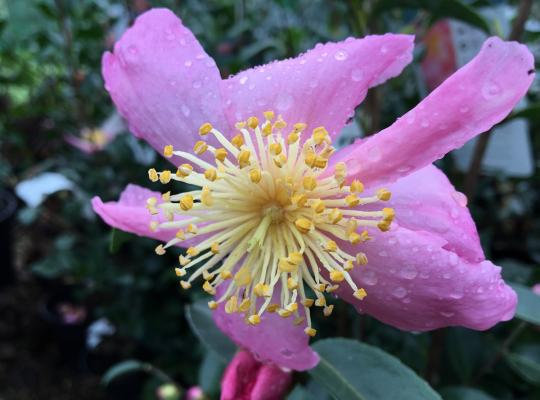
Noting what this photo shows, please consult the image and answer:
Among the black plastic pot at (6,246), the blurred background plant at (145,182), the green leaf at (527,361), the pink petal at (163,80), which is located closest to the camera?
the pink petal at (163,80)

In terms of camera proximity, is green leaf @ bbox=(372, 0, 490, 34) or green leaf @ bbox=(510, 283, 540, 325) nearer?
green leaf @ bbox=(510, 283, 540, 325)

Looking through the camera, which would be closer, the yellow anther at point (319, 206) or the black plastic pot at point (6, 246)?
the yellow anther at point (319, 206)

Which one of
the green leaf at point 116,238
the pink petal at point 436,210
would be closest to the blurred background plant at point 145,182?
the green leaf at point 116,238

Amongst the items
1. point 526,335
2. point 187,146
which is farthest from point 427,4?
point 526,335

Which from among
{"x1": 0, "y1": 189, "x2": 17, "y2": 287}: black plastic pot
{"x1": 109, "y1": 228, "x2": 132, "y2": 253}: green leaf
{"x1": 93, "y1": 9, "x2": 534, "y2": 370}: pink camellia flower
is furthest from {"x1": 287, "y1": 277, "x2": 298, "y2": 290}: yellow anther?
{"x1": 0, "y1": 189, "x2": 17, "y2": 287}: black plastic pot

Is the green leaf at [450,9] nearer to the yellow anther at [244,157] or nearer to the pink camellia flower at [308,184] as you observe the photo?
the pink camellia flower at [308,184]

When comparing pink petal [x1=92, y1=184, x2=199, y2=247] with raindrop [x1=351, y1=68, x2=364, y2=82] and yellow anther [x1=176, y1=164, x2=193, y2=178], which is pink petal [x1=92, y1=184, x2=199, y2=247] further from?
raindrop [x1=351, y1=68, x2=364, y2=82]
